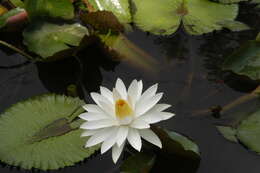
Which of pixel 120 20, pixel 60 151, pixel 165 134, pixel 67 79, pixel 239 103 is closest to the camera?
pixel 165 134

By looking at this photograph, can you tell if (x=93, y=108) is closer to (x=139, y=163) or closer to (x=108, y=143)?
(x=108, y=143)

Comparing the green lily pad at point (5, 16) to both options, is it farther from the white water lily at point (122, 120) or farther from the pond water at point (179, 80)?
the white water lily at point (122, 120)

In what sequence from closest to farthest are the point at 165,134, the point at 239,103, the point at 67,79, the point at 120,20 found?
the point at 165,134, the point at 239,103, the point at 67,79, the point at 120,20

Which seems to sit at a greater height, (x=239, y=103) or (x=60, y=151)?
(x=239, y=103)

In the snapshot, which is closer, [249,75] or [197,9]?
[249,75]

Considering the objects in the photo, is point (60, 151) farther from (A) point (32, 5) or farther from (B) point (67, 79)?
(A) point (32, 5)

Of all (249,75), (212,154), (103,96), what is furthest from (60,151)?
(249,75)

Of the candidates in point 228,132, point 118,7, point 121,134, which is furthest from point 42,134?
point 118,7

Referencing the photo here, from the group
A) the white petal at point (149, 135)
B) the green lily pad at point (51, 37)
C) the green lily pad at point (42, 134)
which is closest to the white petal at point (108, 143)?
the white petal at point (149, 135)
